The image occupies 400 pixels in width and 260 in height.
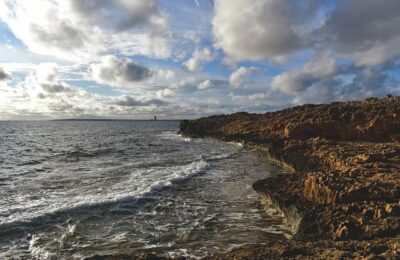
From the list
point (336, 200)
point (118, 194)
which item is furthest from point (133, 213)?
point (336, 200)

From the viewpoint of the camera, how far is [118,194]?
64.2ft

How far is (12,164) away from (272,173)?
23.7 m

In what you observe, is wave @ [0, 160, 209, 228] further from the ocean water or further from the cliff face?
the cliff face

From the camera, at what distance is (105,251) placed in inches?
469

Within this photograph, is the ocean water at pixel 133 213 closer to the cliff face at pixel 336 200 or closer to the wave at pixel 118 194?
the wave at pixel 118 194

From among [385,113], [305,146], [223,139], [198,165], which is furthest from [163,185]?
[223,139]

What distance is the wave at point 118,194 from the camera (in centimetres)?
1612

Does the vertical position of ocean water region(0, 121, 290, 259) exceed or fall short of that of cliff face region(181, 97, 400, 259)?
it falls short

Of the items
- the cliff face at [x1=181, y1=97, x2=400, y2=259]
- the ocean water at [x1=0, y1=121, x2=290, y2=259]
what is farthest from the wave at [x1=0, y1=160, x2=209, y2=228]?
the cliff face at [x1=181, y1=97, x2=400, y2=259]

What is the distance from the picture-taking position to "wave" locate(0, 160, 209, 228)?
16123 mm

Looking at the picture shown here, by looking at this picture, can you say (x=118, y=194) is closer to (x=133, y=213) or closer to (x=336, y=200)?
(x=133, y=213)

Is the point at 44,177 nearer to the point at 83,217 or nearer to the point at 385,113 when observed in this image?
the point at 83,217

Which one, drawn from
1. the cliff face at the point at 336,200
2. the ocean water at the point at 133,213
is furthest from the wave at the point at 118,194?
the cliff face at the point at 336,200

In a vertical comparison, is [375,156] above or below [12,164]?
above
